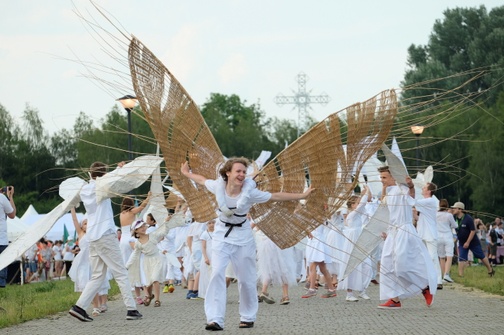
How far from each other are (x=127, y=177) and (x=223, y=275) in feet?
7.12

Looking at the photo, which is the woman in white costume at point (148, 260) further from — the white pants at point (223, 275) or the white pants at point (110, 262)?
the white pants at point (223, 275)

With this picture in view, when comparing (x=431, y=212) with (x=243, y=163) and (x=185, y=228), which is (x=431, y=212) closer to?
(x=185, y=228)

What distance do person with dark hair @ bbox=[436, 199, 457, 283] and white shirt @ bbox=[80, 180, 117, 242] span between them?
10653 mm

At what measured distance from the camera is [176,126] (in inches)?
464

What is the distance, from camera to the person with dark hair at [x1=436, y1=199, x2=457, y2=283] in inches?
890

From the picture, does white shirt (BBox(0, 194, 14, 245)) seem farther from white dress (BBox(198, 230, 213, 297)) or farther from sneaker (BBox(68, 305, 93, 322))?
white dress (BBox(198, 230, 213, 297))

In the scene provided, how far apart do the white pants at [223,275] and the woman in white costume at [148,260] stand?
5.73m

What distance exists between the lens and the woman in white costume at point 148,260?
57.0 feet

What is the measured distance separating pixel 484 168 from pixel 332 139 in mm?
49293

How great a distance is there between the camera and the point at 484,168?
58812 millimetres

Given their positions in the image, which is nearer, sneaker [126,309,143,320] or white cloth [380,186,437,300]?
sneaker [126,309,143,320]

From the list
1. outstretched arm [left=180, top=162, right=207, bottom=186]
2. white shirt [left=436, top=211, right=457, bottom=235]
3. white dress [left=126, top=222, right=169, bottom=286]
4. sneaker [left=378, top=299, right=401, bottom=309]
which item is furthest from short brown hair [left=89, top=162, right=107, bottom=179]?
white shirt [left=436, top=211, right=457, bottom=235]

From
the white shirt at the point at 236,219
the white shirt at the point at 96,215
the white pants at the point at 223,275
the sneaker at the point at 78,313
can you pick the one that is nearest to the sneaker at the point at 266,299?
the white shirt at the point at 96,215

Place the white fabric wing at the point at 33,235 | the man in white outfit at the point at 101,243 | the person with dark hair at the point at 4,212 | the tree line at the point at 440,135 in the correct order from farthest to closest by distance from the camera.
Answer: the tree line at the point at 440,135
the person with dark hair at the point at 4,212
the man in white outfit at the point at 101,243
the white fabric wing at the point at 33,235
